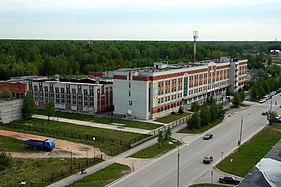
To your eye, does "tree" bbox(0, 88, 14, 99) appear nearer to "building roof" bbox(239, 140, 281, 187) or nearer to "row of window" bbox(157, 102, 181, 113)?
"row of window" bbox(157, 102, 181, 113)

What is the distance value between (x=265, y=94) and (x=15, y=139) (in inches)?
2337

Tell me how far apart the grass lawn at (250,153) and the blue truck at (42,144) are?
18.9 m

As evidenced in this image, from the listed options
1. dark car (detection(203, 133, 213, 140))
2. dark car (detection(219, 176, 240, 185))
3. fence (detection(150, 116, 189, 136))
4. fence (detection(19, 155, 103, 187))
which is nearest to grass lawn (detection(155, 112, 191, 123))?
fence (detection(150, 116, 189, 136))

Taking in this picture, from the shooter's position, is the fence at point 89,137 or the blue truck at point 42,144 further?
the fence at point 89,137

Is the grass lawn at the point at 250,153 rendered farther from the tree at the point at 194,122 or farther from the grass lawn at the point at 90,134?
the grass lawn at the point at 90,134

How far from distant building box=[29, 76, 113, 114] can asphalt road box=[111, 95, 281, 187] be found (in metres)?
21.0

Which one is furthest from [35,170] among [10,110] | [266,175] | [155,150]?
[10,110]

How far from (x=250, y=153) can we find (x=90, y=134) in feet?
69.3

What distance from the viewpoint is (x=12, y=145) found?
4594cm

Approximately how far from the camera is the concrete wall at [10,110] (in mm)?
58719

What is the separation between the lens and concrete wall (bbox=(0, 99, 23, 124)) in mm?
58719

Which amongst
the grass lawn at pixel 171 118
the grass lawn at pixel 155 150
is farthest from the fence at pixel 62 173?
the grass lawn at pixel 171 118

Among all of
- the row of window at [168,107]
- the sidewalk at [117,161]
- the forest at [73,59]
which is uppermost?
the forest at [73,59]

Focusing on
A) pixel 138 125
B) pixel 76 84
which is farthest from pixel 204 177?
pixel 76 84
